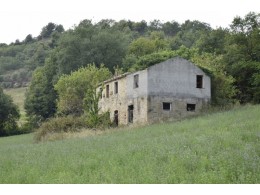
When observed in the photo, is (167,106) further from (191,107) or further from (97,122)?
(97,122)

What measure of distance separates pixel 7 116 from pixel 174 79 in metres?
39.7

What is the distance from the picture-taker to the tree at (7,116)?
7144 cm

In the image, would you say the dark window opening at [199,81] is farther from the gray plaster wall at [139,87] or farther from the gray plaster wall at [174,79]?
the gray plaster wall at [139,87]

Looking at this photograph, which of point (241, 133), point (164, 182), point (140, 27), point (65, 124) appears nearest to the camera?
point (164, 182)

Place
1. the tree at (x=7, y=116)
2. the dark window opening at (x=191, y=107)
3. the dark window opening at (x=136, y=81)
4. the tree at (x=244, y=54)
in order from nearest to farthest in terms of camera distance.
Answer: the dark window opening at (x=191, y=107), the dark window opening at (x=136, y=81), the tree at (x=244, y=54), the tree at (x=7, y=116)

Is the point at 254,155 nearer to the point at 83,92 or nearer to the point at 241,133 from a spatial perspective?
the point at 241,133

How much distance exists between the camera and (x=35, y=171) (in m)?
14.5

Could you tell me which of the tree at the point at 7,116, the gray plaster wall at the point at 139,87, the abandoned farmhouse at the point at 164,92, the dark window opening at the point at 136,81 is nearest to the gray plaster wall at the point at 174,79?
the abandoned farmhouse at the point at 164,92

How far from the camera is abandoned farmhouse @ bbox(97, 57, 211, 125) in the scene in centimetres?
4208

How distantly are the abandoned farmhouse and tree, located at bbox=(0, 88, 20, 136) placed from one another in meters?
31.5

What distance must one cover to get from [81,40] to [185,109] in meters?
39.6

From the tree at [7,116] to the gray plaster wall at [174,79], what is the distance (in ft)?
118

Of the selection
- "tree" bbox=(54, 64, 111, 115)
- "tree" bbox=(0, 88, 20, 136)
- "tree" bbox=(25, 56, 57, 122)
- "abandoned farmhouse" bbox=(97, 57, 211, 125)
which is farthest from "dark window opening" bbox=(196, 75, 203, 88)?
"tree" bbox=(25, 56, 57, 122)

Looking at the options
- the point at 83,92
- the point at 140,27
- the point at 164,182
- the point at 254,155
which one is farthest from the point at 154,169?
the point at 140,27
